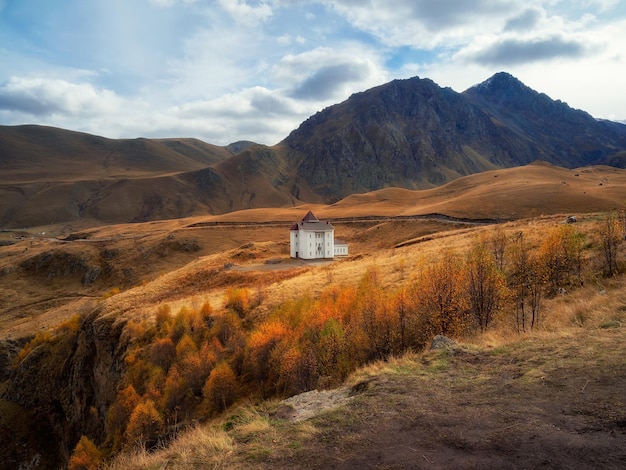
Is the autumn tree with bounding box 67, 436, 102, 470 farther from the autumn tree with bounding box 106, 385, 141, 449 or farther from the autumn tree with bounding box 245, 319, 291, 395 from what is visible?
the autumn tree with bounding box 245, 319, 291, 395

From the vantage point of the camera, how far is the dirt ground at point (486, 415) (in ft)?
24.1

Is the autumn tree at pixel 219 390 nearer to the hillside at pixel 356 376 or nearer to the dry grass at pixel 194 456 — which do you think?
the hillside at pixel 356 376

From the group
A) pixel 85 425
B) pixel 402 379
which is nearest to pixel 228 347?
pixel 402 379

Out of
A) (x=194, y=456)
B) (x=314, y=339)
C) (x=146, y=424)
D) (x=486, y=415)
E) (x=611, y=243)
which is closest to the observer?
(x=486, y=415)

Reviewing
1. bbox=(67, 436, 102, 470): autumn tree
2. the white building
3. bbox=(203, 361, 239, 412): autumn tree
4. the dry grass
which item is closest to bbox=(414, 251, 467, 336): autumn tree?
the dry grass

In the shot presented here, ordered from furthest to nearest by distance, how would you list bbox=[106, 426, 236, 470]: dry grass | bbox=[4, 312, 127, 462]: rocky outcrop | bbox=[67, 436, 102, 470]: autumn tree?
bbox=[4, 312, 127, 462]: rocky outcrop < bbox=[67, 436, 102, 470]: autumn tree < bbox=[106, 426, 236, 470]: dry grass

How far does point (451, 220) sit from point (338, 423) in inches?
3262

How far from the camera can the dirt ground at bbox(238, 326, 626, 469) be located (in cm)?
734

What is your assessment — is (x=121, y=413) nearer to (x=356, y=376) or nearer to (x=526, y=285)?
(x=356, y=376)

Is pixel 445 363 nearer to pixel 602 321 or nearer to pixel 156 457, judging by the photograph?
pixel 602 321

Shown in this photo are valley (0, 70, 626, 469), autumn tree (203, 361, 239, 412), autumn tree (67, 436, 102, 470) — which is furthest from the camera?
autumn tree (67, 436, 102, 470)

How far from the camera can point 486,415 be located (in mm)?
8953

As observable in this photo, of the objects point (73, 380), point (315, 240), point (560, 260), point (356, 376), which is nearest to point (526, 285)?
point (560, 260)

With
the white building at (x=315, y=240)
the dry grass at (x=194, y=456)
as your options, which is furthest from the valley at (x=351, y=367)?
the white building at (x=315, y=240)
